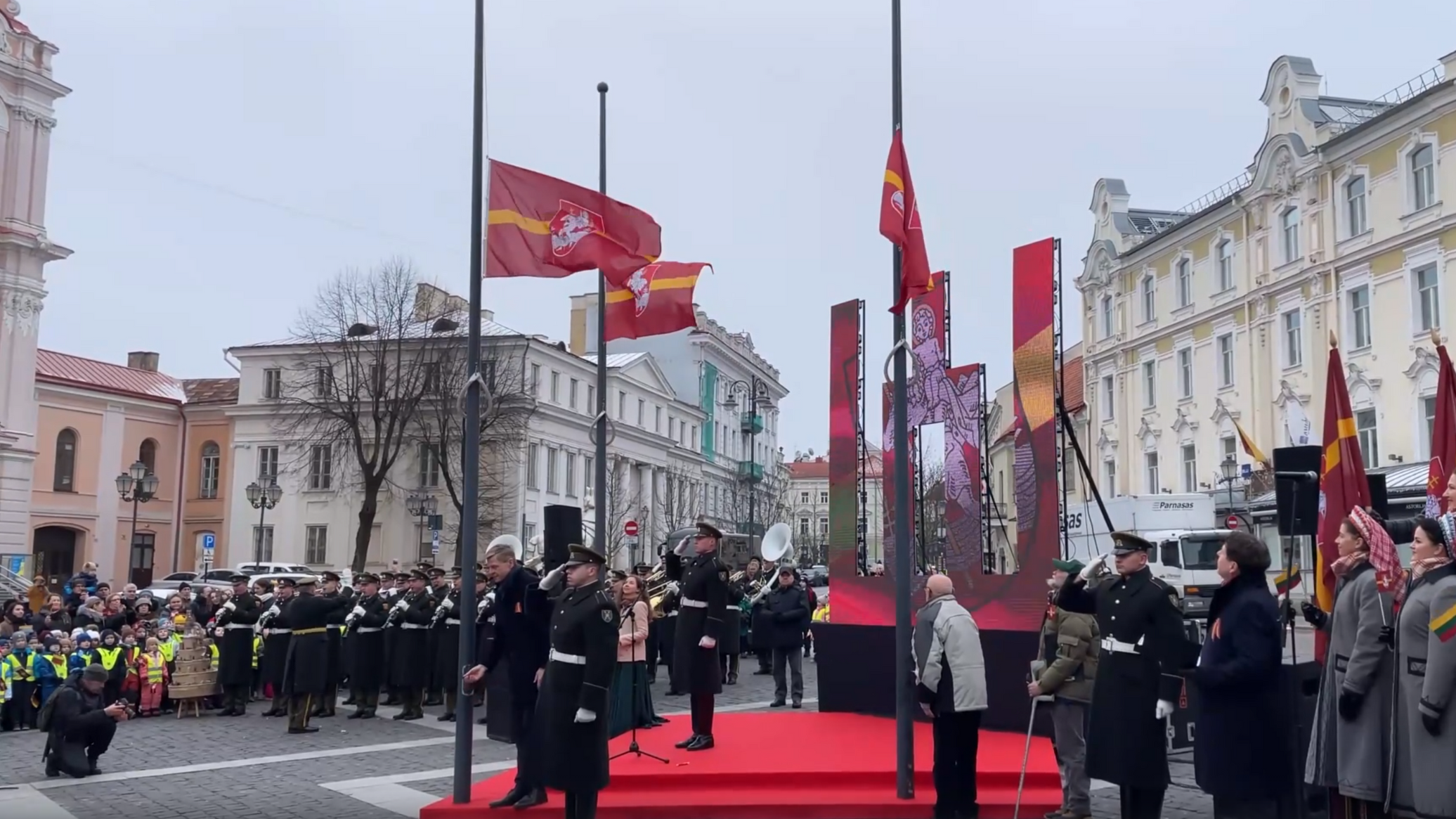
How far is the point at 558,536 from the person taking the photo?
1024 centimetres

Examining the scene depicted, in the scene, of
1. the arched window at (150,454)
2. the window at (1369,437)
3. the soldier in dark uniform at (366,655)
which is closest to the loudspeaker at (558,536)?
the soldier in dark uniform at (366,655)

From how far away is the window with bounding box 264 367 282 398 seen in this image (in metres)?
57.3

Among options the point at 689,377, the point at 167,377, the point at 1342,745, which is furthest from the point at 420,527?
the point at 1342,745

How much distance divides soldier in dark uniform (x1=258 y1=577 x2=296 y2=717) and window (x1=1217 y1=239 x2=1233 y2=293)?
3665cm

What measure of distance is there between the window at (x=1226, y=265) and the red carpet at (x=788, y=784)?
35.8m

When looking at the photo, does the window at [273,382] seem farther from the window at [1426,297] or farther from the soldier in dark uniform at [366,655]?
the window at [1426,297]

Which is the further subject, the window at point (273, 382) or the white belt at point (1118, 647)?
the window at point (273, 382)

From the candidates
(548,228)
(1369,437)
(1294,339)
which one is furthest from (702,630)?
(1294,339)

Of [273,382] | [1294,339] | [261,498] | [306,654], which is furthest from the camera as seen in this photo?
[273,382]

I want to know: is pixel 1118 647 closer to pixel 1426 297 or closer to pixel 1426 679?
pixel 1426 679

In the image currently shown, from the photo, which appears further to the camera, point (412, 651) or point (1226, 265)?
point (1226, 265)

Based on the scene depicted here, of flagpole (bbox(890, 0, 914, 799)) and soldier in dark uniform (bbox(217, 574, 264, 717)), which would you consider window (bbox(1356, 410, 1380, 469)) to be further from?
soldier in dark uniform (bbox(217, 574, 264, 717))

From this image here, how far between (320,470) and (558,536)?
49566 mm

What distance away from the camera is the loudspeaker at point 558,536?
33.4ft
